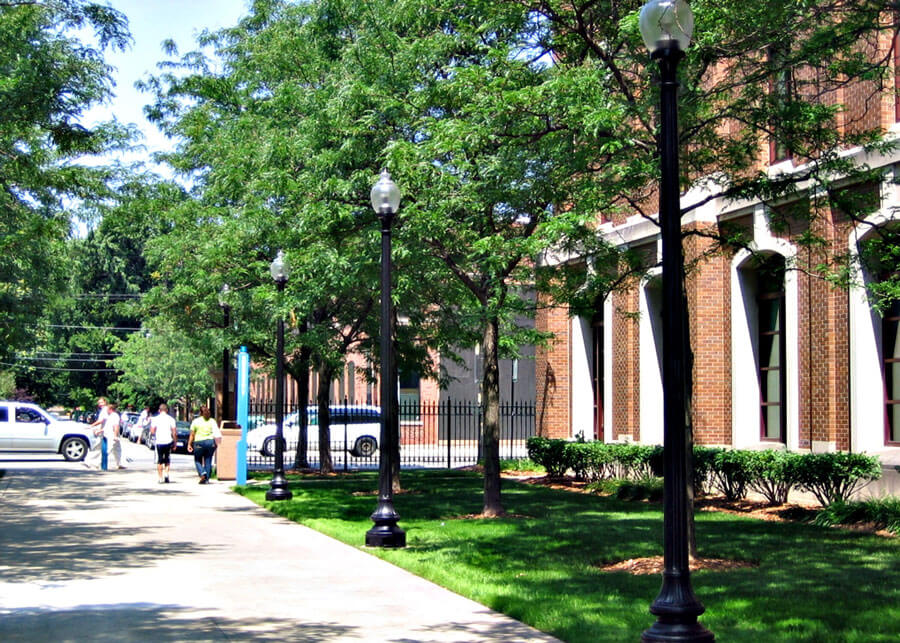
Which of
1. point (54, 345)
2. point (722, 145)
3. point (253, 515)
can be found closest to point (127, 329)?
point (54, 345)

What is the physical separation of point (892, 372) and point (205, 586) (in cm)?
1205

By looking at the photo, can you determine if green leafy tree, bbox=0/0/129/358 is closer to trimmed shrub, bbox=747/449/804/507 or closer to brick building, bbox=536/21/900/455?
brick building, bbox=536/21/900/455

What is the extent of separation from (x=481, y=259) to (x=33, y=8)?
7202mm

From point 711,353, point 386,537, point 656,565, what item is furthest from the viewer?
point 711,353

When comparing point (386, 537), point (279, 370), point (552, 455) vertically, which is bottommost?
point (386, 537)

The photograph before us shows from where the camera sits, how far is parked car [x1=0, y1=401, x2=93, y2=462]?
33656 millimetres

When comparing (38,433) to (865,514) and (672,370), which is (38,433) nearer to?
(865,514)

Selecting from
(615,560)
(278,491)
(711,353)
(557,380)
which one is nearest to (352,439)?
(557,380)

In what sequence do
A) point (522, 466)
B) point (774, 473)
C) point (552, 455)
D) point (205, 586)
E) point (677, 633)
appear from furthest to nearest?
point (522, 466) → point (552, 455) → point (774, 473) → point (205, 586) → point (677, 633)

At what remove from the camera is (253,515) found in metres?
18.2

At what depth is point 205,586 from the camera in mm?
10508

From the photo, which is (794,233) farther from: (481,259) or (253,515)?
(253,515)

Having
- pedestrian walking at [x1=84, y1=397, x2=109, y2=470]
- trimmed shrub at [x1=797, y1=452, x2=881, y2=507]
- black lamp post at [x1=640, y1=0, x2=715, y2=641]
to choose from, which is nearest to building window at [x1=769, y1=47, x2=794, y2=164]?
black lamp post at [x1=640, y1=0, x2=715, y2=641]

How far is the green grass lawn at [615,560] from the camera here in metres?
8.59
